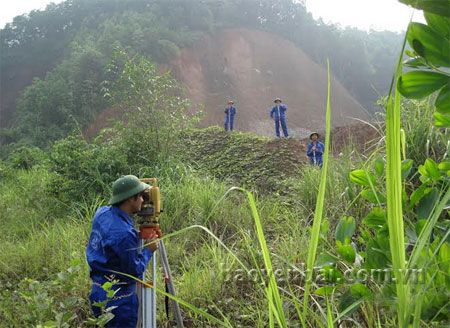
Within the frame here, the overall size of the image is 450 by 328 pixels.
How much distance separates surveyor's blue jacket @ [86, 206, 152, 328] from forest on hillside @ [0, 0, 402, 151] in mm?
22978

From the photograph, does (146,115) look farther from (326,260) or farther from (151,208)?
(326,260)

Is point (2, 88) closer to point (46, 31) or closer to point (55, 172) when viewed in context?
point (46, 31)

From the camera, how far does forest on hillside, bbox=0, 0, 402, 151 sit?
25.4 meters

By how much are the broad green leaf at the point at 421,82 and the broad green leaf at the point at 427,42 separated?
33mm

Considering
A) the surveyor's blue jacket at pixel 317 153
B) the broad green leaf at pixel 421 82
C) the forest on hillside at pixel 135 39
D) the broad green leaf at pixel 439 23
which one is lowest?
the surveyor's blue jacket at pixel 317 153

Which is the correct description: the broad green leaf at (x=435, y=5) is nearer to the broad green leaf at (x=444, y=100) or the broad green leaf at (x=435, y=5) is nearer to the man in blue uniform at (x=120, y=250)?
the broad green leaf at (x=444, y=100)

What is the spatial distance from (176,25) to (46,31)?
39.9 feet

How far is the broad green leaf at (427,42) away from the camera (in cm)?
81

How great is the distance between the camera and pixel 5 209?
6.80 meters

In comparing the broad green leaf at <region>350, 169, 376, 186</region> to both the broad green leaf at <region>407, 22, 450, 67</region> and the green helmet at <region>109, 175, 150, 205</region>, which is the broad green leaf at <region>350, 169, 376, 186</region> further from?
the green helmet at <region>109, 175, 150, 205</region>

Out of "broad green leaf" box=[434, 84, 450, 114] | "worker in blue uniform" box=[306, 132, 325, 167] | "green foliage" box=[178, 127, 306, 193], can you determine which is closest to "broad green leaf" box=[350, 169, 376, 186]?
"broad green leaf" box=[434, 84, 450, 114]

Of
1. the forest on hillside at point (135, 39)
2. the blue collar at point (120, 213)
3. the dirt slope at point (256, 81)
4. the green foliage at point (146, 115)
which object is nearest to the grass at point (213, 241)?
the blue collar at point (120, 213)

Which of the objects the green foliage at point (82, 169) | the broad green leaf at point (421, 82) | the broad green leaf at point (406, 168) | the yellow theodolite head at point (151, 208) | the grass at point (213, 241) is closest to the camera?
the broad green leaf at point (421, 82)

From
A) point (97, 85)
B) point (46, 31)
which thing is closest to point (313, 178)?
point (97, 85)
